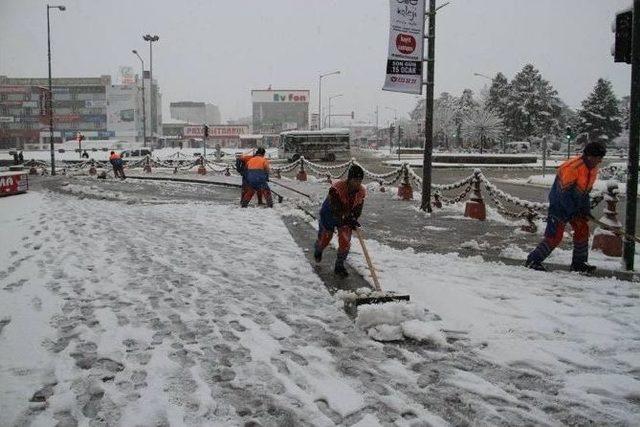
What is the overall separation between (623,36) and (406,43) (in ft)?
19.1

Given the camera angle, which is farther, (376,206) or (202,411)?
(376,206)

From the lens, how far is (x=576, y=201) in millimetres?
6559

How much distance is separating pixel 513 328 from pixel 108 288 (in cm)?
438

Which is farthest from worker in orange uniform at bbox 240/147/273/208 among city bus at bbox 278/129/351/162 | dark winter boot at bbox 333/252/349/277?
city bus at bbox 278/129/351/162

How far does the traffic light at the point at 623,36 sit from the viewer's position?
6438 millimetres

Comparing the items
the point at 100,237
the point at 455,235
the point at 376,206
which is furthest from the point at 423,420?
the point at 376,206

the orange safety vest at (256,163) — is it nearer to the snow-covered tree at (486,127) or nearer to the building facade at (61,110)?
the snow-covered tree at (486,127)

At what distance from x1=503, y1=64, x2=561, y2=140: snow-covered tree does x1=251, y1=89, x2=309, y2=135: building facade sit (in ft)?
231

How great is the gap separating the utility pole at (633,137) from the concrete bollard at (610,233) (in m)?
0.87

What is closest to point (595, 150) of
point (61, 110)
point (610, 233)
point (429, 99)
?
point (610, 233)

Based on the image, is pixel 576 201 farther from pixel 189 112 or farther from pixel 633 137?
pixel 189 112

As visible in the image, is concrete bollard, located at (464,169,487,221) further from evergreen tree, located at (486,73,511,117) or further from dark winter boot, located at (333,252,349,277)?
evergreen tree, located at (486,73,511,117)

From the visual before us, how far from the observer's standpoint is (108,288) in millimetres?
6055

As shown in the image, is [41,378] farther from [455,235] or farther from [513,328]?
[455,235]
